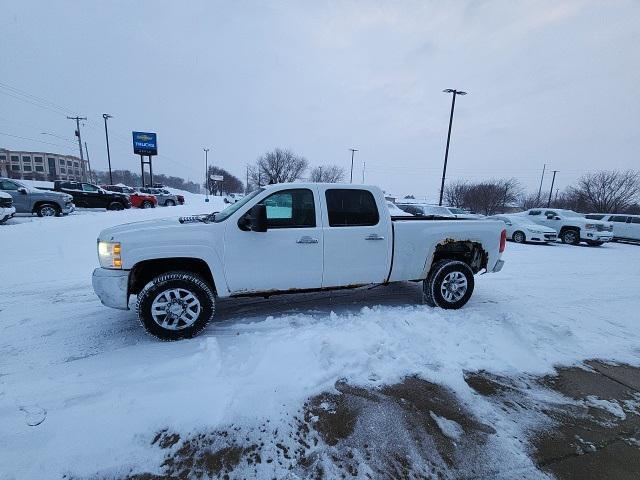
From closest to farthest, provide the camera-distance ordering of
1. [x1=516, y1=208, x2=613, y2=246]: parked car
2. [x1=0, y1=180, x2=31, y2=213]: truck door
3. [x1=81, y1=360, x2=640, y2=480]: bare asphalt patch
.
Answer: [x1=81, y1=360, x2=640, y2=480]: bare asphalt patch → [x1=0, y1=180, x2=31, y2=213]: truck door → [x1=516, y1=208, x2=613, y2=246]: parked car

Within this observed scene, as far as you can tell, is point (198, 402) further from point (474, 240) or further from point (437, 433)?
point (474, 240)

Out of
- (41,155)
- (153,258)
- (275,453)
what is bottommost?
(275,453)

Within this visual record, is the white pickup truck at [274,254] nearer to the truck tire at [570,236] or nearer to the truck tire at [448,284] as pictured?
the truck tire at [448,284]

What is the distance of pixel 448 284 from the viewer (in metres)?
4.77

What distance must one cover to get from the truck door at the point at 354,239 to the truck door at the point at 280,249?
0.52ft

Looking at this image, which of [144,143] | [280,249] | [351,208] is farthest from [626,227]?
[144,143]

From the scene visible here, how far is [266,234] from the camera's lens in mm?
3789

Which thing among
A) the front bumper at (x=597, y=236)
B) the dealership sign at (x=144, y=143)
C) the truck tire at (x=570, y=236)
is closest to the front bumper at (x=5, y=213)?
the truck tire at (x=570, y=236)

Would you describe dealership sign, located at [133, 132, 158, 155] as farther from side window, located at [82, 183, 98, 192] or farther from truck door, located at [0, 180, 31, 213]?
truck door, located at [0, 180, 31, 213]

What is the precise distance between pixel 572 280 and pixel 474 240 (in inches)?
168

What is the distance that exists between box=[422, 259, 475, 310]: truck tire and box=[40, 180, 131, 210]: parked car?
2208 cm

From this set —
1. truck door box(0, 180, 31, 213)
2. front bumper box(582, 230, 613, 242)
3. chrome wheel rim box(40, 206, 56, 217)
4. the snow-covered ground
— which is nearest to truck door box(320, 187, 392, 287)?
the snow-covered ground

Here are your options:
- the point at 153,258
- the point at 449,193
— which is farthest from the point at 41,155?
the point at 153,258

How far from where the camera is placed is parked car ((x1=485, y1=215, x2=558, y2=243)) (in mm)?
14180
